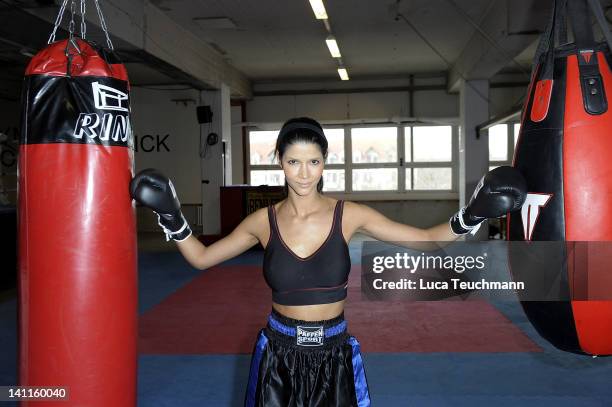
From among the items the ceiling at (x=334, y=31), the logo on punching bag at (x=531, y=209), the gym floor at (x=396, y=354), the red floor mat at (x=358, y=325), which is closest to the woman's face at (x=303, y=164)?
the logo on punching bag at (x=531, y=209)

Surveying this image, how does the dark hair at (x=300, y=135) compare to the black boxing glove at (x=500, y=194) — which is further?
the dark hair at (x=300, y=135)

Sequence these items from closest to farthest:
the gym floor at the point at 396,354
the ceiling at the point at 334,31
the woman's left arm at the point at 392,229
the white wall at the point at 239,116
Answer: the woman's left arm at the point at 392,229
the gym floor at the point at 396,354
the ceiling at the point at 334,31
the white wall at the point at 239,116

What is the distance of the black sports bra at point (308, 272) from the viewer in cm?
166

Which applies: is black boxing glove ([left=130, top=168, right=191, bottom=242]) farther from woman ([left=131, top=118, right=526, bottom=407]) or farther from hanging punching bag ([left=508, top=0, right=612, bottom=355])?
hanging punching bag ([left=508, top=0, right=612, bottom=355])

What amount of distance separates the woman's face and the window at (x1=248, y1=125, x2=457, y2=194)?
10538 mm

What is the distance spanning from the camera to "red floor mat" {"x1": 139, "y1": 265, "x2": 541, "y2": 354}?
3734 mm

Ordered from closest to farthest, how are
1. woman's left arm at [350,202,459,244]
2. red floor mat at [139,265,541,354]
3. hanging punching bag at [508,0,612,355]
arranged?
hanging punching bag at [508,0,612,355] < woman's left arm at [350,202,459,244] < red floor mat at [139,265,541,354]

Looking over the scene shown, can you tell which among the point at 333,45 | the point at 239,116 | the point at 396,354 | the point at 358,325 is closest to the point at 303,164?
the point at 396,354

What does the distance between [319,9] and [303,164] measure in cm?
565

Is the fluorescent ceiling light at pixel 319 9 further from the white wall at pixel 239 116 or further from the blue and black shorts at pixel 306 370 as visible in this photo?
the blue and black shorts at pixel 306 370

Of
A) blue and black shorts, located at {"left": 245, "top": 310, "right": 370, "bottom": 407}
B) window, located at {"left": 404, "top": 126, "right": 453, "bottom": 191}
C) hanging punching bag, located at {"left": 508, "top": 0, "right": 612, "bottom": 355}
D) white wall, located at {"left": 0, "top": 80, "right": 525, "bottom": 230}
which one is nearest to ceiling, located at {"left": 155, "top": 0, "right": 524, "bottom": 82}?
white wall, located at {"left": 0, "top": 80, "right": 525, "bottom": 230}

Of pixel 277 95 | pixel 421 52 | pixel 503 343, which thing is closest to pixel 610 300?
pixel 503 343

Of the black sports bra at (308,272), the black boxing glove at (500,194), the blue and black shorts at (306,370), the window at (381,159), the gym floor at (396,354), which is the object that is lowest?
the gym floor at (396,354)

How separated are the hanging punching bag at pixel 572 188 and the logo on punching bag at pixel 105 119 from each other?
1.37m
